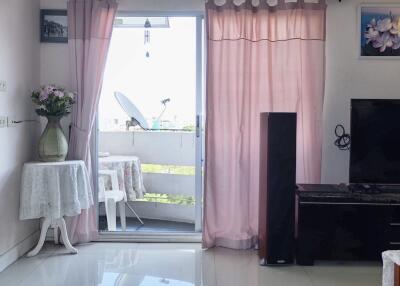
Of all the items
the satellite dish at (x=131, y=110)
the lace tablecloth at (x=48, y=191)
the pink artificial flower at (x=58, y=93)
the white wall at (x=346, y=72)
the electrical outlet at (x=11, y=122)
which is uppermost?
the white wall at (x=346, y=72)

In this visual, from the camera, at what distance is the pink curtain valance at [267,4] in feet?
12.3

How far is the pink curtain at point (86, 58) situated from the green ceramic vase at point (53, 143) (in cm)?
20

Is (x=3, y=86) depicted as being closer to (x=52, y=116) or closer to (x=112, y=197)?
(x=52, y=116)

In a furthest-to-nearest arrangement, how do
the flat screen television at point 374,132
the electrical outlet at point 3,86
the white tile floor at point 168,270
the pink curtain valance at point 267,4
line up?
the pink curtain valance at point 267,4
the flat screen television at point 374,132
the electrical outlet at point 3,86
the white tile floor at point 168,270

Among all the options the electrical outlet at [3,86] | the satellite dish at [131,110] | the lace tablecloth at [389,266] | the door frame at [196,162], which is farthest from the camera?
the satellite dish at [131,110]

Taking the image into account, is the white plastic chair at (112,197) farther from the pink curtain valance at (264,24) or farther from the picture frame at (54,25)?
the pink curtain valance at (264,24)

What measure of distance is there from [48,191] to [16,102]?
2.50ft

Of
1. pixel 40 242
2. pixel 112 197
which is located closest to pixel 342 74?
pixel 112 197

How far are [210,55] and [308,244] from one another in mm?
1769

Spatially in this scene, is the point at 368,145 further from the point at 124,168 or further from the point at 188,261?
the point at 124,168

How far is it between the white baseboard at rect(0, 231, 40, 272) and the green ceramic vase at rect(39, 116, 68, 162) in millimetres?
723

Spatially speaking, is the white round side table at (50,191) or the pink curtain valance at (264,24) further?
the pink curtain valance at (264,24)

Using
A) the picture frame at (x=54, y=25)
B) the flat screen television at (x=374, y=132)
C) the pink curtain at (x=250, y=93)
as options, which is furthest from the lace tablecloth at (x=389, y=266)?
the picture frame at (x=54, y=25)

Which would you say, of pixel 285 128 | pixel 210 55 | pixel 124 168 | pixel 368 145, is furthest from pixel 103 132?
pixel 368 145
